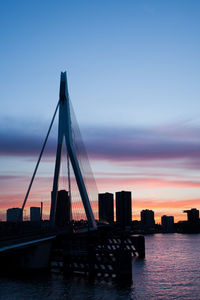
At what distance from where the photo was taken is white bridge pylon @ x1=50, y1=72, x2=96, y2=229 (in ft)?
149

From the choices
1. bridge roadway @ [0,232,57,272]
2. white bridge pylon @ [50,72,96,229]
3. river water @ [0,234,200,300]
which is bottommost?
river water @ [0,234,200,300]

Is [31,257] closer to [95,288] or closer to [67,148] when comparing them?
[95,288]

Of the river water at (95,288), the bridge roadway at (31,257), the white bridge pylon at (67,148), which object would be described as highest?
the white bridge pylon at (67,148)

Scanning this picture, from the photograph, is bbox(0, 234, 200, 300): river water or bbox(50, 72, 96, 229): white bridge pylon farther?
bbox(50, 72, 96, 229): white bridge pylon

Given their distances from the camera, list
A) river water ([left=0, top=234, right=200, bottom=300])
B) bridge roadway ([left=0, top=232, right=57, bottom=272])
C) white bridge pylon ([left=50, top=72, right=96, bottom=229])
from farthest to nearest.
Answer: white bridge pylon ([left=50, top=72, right=96, bottom=229]) → bridge roadway ([left=0, top=232, right=57, bottom=272]) → river water ([left=0, top=234, right=200, bottom=300])

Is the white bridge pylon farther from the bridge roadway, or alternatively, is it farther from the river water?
the river water

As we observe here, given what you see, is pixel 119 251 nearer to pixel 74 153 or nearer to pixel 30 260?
pixel 30 260

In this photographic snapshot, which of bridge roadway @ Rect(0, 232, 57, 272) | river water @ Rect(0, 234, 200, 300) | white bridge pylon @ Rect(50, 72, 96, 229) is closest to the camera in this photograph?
river water @ Rect(0, 234, 200, 300)

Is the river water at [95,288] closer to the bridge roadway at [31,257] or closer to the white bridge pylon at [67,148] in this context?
the bridge roadway at [31,257]

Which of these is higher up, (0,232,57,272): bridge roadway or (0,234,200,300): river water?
(0,232,57,272): bridge roadway

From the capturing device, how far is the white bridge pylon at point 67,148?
4541cm

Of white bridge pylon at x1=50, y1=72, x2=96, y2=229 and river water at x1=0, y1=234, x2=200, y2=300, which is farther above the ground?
white bridge pylon at x1=50, y1=72, x2=96, y2=229

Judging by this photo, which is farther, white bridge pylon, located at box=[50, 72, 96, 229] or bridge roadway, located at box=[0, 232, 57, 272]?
white bridge pylon, located at box=[50, 72, 96, 229]

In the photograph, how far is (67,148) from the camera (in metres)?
46.4
